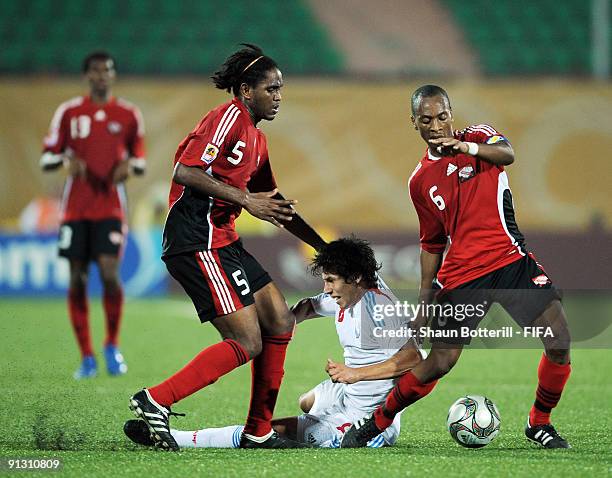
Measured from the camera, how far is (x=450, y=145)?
14.9 feet

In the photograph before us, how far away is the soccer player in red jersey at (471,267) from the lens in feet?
16.0

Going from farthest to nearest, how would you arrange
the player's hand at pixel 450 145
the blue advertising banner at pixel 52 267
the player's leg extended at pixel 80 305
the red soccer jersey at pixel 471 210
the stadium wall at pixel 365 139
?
1. the stadium wall at pixel 365 139
2. the blue advertising banner at pixel 52 267
3. the player's leg extended at pixel 80 305
4. the red soccer jersey at pixel 471 210
5. the player's hand at pixel 450 145

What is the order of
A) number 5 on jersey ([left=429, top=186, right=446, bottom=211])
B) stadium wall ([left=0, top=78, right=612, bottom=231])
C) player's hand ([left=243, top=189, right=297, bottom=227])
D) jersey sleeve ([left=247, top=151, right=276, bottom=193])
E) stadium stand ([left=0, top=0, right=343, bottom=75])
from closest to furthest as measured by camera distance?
player's hand ([left=243, top=189, right=297, bottom=227]) < number 5 on jersey ([left=429, top=186, right=446, bottom=211]) < jersey sleeve ([left=247, top=151, right=276, bottom=193]) < stadium wall ([left=0, top=78, right=612, bottom=231]) < stadium stand ([left=0, top=0, right=343, bottom=75])

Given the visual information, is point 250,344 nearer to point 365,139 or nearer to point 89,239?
point 89,239

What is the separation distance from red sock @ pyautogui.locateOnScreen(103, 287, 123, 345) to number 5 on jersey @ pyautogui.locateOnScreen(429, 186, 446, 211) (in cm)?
380

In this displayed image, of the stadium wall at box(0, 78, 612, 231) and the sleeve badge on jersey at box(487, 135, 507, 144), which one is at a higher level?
the stadium wall at box(0, 78, 612, 231)

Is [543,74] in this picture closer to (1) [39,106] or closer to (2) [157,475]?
(1) [39,106]

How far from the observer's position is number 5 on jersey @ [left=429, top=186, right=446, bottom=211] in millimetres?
5098

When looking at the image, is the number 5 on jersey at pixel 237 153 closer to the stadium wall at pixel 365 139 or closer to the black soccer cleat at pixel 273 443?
the black soccer cleat at pixel 273 443

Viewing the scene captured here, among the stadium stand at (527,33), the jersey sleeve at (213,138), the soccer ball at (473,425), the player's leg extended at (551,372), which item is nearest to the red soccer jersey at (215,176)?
the jersey sleeve at (213,138)

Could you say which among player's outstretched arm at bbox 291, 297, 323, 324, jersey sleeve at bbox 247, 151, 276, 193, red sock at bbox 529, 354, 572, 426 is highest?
jersey sleeve at bbox 247, 151, 276, 193

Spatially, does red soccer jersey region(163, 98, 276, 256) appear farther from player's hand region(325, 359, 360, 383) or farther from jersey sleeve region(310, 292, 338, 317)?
player's hand region(325, 359, 360, 383)

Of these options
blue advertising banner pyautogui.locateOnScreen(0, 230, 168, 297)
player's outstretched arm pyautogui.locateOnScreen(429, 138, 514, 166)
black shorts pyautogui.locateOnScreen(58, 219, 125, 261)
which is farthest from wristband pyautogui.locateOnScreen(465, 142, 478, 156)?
blue advertising banner pyautogui.locateOnScreen(0, 230, 168, 297)

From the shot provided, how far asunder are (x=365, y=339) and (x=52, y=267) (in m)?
10.1
